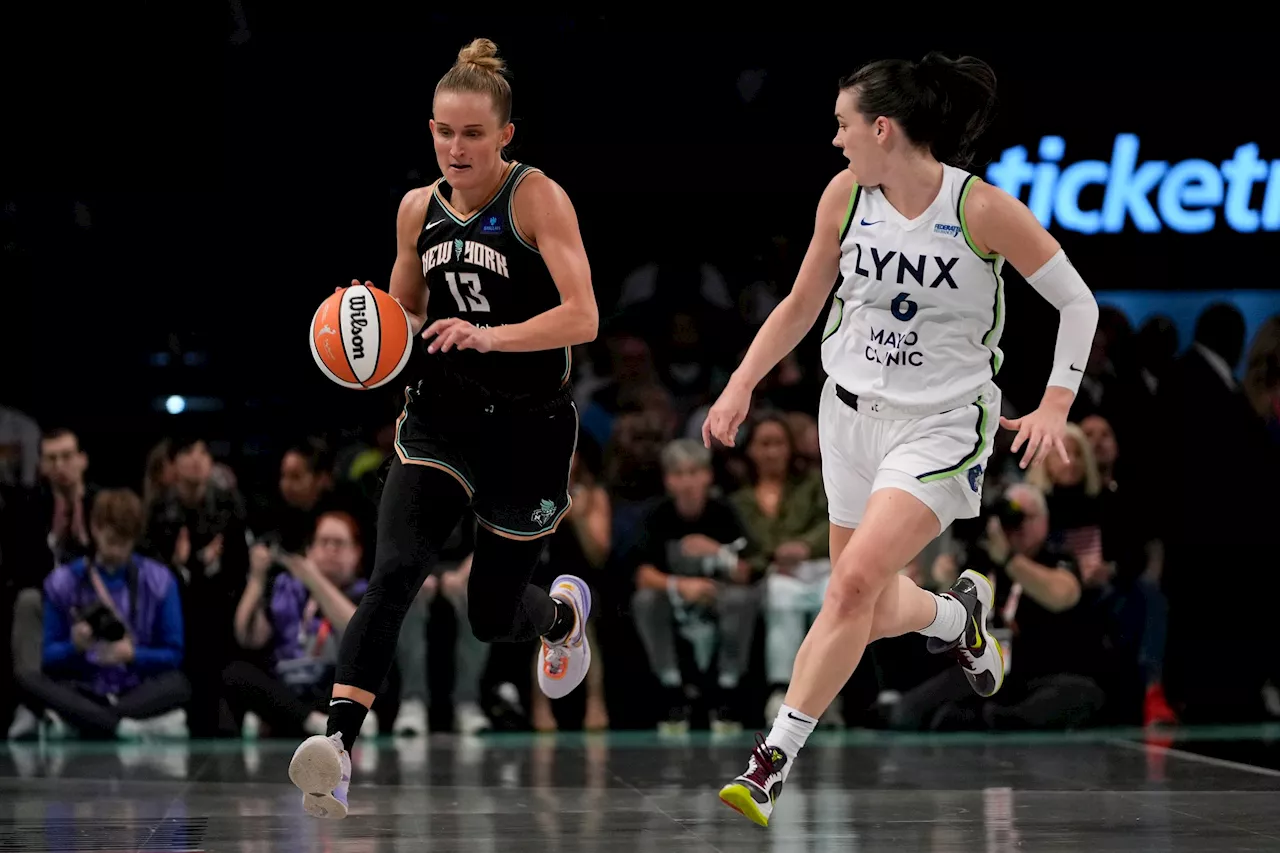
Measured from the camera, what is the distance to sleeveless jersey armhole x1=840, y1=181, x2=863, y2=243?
486 centimetres

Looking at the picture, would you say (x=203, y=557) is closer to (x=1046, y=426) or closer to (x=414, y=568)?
(x=414, y=568)

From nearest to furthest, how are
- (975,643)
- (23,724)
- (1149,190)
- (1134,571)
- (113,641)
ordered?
(975,643), (113,641), (23,724), (1134,571), (1149,190)

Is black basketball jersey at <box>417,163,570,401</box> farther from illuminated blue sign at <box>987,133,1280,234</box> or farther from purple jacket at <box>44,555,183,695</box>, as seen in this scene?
illuminated blue sign at <box>987,133,1280,234</box>

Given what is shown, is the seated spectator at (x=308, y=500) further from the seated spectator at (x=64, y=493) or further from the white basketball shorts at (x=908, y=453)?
the white basketball shorts at (x=908, y=453)

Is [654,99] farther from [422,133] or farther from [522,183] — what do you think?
[522,183]

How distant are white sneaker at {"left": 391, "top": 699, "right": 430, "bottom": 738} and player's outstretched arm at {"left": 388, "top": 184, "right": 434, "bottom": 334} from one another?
3.54m

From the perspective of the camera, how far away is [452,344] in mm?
4742

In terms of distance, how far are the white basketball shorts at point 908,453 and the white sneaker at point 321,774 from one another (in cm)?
151

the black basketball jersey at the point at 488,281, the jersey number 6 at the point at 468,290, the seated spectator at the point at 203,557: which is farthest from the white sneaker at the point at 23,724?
the jersey number 6 at the point at 468,290

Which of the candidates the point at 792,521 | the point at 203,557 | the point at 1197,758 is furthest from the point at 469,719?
the point at 1197,758

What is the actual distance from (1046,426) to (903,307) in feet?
1.60

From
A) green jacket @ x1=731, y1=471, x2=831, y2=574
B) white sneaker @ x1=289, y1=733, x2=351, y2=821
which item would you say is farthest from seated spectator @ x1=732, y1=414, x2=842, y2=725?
white sneaker @ x1=289, y1=733, x2=351, y2=821

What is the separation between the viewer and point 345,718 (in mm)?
4641

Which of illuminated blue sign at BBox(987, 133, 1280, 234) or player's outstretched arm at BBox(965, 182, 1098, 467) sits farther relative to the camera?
illuminated blue sign at BBox(987, 133, 1280, 234)
